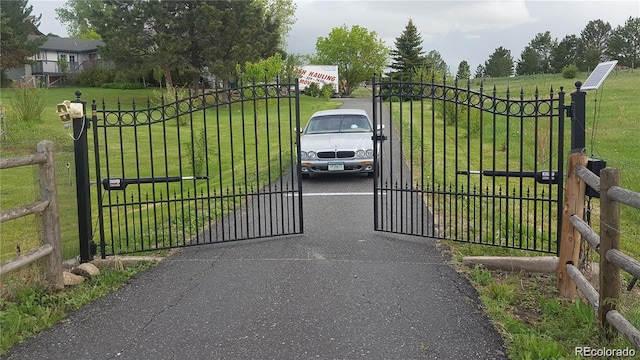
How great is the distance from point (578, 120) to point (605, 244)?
6.55 feet

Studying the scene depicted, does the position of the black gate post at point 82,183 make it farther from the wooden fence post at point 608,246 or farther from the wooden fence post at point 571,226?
the wooden fence post at point 608,246

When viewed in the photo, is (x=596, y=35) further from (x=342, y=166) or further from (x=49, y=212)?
(x=49, y=212)

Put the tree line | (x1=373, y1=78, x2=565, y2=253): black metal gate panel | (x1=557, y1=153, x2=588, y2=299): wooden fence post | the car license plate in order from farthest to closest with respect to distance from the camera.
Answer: the tree line → the car license plate → (x1=373, y1=78, x2=565, y2=253): black metal gate panel → (x1=557, y1=153, x2=588, y2=299): wooden fence post

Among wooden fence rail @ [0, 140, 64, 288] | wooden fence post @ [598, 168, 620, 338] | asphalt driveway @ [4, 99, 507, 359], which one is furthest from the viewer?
wooden fence rail @ [0, 140, 64, 288]

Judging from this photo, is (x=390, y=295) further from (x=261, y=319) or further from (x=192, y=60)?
(x=192, y=60)

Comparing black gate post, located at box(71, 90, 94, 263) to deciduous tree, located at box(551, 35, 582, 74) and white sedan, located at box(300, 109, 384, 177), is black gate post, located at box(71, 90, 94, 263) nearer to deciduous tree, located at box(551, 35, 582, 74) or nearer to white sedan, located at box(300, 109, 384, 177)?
white sedan, located at box(300, 109, 384, 177)

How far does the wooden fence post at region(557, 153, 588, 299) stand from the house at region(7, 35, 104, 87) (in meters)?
59.7

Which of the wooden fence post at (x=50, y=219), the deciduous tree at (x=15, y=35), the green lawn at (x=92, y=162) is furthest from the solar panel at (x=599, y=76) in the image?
the deciduous tree at (x=15, y=35)

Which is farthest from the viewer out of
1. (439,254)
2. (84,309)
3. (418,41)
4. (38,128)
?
(418,41)

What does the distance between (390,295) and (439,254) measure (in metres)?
1.66

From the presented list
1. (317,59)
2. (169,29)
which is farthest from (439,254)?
(317,59)

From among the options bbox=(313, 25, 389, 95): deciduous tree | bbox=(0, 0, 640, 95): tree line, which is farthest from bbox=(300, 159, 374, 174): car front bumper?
bbox=(313, 25, 389, 95): deciduous tree

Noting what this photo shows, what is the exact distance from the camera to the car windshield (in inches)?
516

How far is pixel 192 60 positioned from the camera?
39.8 metres
